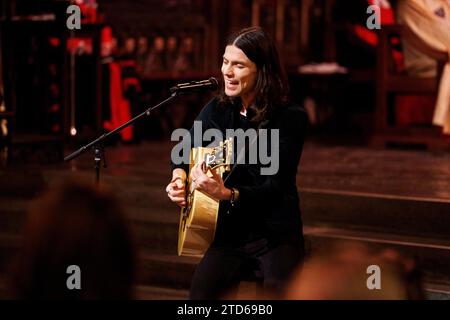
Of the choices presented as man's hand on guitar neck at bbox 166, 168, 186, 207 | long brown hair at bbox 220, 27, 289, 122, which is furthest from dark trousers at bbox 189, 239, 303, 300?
long brown hair at bbox 220, 27, 289, 122

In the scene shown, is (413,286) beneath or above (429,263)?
above

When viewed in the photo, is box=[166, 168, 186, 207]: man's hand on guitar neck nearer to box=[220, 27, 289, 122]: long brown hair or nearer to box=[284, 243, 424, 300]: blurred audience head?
box=[220, 27, 289, 122]: long brown hair

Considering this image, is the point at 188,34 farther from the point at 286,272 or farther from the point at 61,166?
the point at 286,272

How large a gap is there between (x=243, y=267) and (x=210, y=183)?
0.46 m

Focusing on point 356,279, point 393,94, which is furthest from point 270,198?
point 393,94

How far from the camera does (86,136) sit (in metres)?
8.58

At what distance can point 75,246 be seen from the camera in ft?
6.30

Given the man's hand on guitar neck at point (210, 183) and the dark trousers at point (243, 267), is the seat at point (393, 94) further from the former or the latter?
the man's hand on guitar neck at point (210, 183)

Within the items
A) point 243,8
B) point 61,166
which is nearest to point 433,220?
point 61,166

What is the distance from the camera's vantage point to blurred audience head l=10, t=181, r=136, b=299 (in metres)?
1.92

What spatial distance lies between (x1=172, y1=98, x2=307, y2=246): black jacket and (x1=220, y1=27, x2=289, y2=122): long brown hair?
0.16 ft

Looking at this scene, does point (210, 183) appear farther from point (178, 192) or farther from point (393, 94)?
point (393, 94)
